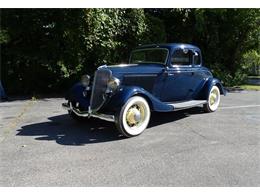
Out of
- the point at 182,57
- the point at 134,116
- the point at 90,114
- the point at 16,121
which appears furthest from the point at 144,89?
the point at 16,121

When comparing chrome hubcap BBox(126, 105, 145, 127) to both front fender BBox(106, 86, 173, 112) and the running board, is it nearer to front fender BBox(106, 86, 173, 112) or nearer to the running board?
front fender BBox(106, 86, 173, 112)

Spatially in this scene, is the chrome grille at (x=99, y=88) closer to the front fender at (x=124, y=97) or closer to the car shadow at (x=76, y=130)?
the front fender at (x=124, y=97)

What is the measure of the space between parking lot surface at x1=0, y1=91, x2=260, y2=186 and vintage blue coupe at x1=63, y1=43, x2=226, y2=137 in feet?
1.14

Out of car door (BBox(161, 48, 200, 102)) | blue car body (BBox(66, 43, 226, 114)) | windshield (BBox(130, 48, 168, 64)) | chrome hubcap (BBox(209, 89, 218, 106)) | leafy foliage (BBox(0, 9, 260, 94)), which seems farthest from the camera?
leafy foliage (BBox(0, 9, 260, 94))

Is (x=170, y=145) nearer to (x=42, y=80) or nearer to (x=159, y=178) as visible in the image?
(x=159, y=178)

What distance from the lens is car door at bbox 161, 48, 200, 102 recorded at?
6695 millimetres

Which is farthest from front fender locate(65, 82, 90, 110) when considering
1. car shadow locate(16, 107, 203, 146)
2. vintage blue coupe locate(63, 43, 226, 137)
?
car shadow locate(16, 107, 203, 146)

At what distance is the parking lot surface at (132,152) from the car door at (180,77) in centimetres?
50

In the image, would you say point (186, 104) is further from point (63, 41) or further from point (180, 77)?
point (63, 41)

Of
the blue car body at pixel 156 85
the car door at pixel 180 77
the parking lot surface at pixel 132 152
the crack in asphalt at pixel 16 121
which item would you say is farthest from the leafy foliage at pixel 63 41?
the car door at pixel 180 77

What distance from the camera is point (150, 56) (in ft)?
23.2

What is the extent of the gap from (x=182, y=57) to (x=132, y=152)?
3261 mm

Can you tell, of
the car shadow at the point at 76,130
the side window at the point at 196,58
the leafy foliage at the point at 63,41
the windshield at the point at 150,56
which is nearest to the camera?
the car shadow at the point at 76,130

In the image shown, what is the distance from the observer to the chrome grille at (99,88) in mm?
5729
